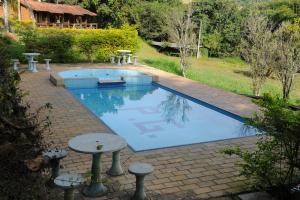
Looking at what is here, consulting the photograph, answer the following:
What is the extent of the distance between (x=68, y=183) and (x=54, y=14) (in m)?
37.1

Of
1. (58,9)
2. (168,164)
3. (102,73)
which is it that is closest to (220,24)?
(58,9)

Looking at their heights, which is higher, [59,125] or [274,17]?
[274,17]

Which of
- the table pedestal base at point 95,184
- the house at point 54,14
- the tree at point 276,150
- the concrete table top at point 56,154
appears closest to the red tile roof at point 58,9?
the house at point 54,14

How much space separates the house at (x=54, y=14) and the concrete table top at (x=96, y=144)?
31547 mm

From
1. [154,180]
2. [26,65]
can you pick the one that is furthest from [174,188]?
[26,65]

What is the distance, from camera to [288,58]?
13555 millimetres

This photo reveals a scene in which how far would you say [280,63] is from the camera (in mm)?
13898

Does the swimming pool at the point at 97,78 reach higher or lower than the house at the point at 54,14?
lower

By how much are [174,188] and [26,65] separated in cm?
1452

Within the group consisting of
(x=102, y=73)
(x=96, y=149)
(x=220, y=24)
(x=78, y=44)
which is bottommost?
(x=102, y=73)

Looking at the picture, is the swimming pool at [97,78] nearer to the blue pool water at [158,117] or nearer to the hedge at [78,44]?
the blue pool water at [158,117]

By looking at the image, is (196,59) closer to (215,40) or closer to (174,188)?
(215,40)

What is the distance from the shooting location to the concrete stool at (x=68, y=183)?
3.70m

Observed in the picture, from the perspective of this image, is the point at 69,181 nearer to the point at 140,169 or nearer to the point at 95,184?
the point at 95,184
